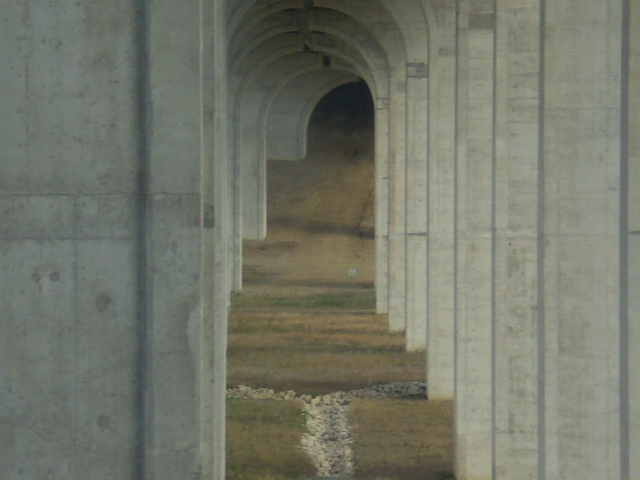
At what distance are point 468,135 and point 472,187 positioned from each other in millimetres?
761

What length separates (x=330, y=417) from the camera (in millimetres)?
20562

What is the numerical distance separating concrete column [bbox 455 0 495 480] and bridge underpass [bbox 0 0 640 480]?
0.03 meters

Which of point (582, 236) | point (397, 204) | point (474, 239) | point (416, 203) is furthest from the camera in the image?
point (397, 204)

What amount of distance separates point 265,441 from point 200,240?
32.4ft

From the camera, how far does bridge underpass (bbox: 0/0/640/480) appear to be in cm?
867

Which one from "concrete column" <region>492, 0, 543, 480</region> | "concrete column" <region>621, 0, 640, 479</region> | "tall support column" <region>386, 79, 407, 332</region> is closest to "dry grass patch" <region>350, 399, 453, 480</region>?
"concrete column" <region>492, 0, 543, 480</region>

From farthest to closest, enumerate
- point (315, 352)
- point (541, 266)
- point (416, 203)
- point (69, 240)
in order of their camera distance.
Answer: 1. point (416, 203)
2. point (315, 352)
3. point (541, 266)
4. point (69, 240)

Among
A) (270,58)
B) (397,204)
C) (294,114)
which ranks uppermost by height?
(270,58)

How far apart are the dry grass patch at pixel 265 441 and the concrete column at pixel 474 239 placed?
246 cm

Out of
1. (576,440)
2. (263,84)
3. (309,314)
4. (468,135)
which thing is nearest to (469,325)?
(468,135)

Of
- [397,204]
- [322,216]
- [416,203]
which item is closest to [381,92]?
[397,204]

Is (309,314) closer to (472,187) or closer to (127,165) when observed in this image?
(472,187)

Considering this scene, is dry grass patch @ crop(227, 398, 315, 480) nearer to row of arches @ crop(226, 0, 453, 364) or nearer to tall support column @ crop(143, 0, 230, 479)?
row of arches @ crop(226, 0, 453, 364)

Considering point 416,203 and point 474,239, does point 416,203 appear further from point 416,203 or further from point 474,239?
point 474,239
